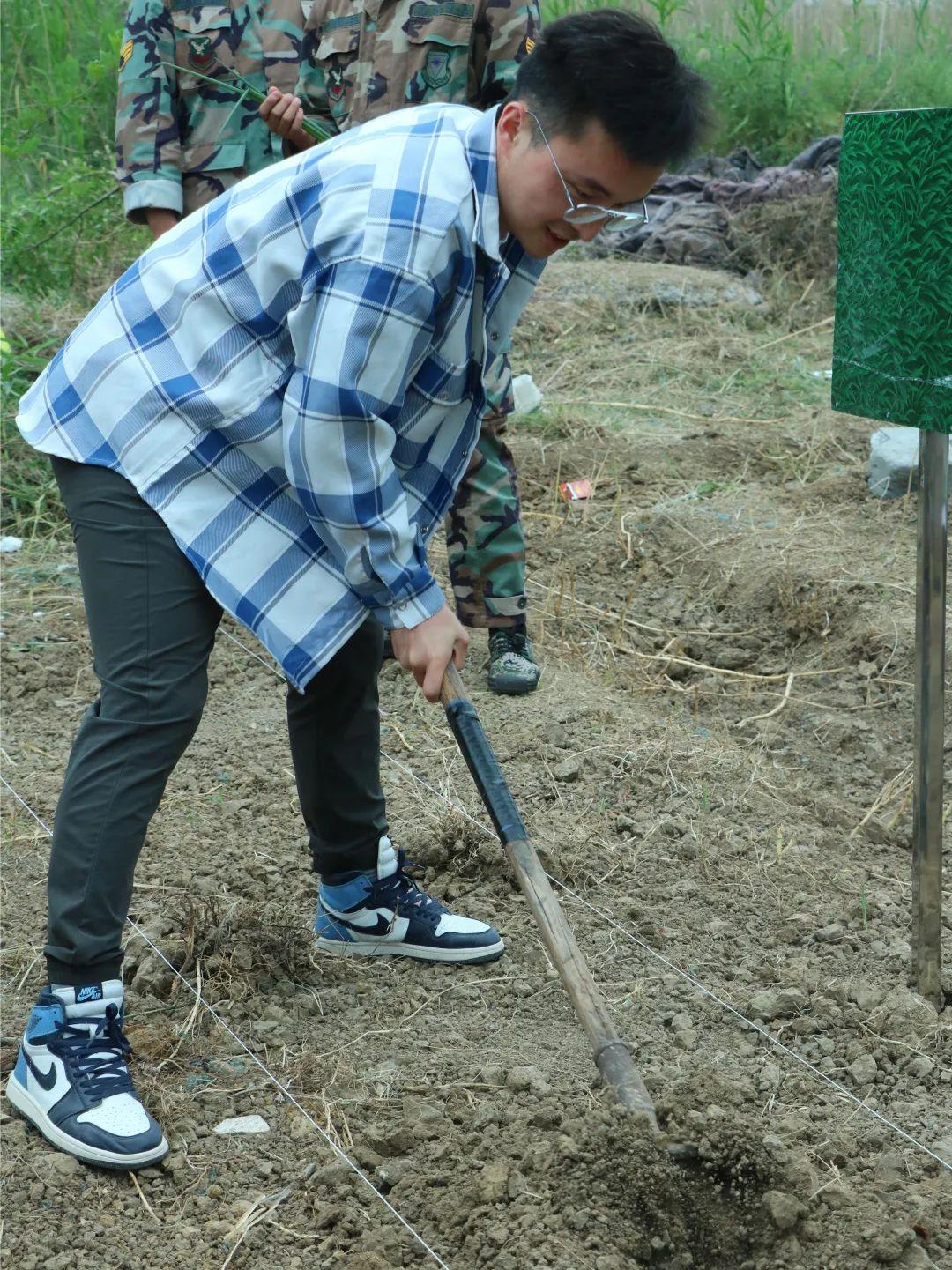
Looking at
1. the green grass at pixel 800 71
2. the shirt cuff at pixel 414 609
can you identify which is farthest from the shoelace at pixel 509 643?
the green grass at pixel 800 71

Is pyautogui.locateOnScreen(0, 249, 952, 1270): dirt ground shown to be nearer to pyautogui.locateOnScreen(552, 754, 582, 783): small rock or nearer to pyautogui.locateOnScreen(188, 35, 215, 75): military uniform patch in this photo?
pyautogui.locateOnScreen(552, 754, 582, 783): small rock

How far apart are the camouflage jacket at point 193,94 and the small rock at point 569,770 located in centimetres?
182

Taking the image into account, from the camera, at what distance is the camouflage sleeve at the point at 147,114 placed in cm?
364

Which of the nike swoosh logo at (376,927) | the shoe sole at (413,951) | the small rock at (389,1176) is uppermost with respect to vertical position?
the small rock at (389,1176)

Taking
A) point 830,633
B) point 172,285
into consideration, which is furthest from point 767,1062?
point 830,633

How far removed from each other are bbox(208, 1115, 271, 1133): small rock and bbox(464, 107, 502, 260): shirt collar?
4.47 ft

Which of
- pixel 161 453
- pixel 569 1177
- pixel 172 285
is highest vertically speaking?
pixel 172 285

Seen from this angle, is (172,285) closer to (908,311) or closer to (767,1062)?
(908,311)

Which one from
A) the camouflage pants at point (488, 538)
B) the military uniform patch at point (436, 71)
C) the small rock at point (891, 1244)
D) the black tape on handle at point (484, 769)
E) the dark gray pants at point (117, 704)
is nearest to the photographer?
the small rock at point (891, 1244)

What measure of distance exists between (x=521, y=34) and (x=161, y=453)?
1.96m

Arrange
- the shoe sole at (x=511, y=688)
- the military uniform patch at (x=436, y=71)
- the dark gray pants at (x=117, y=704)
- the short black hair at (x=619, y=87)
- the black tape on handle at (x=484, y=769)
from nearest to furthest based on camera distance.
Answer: the short black hair at (x=619, y=87) < the dark gray pants at (x=117, y=704) < the black tape on handle at (x=484, y=769) < the military uniform patch at (x=436, y=71) < the shoe sole at (x=511, y=688)

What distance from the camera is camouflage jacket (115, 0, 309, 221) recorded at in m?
3.65

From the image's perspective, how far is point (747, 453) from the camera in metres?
5.36

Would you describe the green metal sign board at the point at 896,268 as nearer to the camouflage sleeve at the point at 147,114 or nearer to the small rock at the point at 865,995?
the small rock at the point at 865,995
